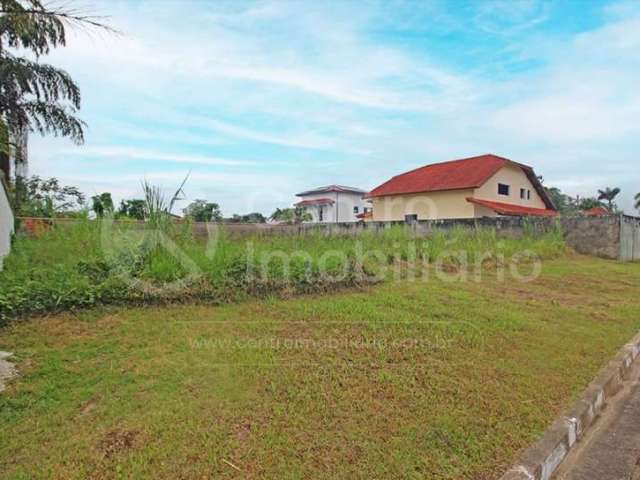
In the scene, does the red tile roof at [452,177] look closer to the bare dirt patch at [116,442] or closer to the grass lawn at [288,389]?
the grass lawn at [288,389]

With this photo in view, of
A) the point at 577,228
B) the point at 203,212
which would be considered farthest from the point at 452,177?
the point at 203,212

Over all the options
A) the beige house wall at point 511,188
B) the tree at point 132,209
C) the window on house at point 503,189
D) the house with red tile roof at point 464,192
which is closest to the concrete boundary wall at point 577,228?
the tree at point 132,209

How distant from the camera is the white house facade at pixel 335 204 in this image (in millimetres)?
35250

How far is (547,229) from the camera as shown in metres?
11.5

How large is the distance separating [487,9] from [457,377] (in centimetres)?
694

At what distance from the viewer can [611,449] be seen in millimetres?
2281

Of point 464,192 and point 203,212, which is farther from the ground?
point 464,192

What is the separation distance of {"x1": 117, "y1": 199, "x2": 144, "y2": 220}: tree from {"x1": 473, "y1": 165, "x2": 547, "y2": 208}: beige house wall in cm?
1793

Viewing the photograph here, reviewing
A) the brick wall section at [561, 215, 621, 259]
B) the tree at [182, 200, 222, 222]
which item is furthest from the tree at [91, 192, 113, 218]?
the brick wall section at [561, 215, 621, 259]

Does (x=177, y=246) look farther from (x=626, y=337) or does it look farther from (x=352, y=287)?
(x=626, y=337)

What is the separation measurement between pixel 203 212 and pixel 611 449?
4572mm

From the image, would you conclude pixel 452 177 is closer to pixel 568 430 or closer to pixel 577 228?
pixel 577 228

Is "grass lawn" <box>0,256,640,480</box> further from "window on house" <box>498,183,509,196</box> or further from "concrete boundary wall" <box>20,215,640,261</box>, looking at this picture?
"window on house" <box>498,183,509,196</box>

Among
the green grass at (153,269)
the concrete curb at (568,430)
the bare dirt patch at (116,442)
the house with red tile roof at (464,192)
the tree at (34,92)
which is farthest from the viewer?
the house with red tile roof at (464,192)
